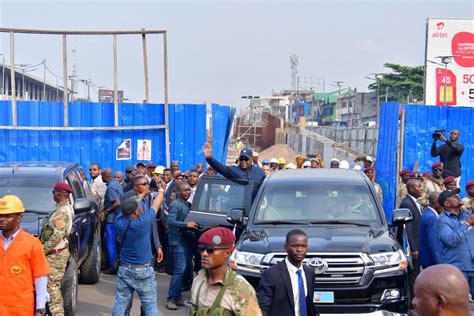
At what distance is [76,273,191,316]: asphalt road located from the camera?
35.0ft

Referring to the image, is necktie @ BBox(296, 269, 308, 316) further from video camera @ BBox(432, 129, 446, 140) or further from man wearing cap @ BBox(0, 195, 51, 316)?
video camera @ BBox(432, 129, 446, 140)

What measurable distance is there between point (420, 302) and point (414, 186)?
7375 mm

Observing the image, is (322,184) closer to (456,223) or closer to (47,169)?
(456,223)

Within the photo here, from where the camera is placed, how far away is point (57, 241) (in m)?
8.29

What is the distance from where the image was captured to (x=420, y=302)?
313 centimetres

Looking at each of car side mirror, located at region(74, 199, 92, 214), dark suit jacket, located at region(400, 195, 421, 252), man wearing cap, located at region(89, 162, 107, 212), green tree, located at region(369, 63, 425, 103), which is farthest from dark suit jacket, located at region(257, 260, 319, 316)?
green tree, located at region(369, 63, 425, 103)

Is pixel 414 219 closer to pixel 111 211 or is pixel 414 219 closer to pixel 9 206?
pixel 111 211

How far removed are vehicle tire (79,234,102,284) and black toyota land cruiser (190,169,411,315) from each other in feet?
10.9

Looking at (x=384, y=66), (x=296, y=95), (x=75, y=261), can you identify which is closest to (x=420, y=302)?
(x=75, y=261)

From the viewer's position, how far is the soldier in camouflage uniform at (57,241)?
830 centimetres

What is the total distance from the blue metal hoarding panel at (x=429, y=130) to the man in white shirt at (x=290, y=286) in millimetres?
11109

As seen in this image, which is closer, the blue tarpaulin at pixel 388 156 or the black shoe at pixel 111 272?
the black shoe at pixel 111 272

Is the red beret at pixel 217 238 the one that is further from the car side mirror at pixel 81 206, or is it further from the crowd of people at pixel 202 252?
the car side mirror at pixel 81 206

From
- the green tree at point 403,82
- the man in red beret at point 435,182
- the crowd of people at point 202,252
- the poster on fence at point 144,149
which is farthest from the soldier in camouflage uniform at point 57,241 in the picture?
the green tree at point 403,82
